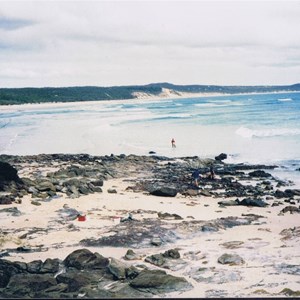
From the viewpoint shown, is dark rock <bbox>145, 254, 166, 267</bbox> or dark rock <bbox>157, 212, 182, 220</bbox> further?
dark rock <bbox>157, 212, 182, 220</bbox>

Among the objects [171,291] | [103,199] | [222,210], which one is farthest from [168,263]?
[103,199]

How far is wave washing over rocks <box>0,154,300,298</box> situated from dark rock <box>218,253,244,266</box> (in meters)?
0.03

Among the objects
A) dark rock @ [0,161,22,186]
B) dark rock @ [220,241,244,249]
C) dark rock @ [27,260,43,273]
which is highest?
dark rock @ [0,161,22,186]

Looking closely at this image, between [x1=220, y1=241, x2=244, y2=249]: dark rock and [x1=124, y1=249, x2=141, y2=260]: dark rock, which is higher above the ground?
[x1=124, y1=249, x2=141, y2=260]: dark rock

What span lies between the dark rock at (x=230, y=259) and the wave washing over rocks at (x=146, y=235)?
0.03 metres

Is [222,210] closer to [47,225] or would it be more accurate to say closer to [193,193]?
[193,193]

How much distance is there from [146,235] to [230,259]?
2996 millimetres

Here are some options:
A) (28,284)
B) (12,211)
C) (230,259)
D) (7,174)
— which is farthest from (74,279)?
(7,174)

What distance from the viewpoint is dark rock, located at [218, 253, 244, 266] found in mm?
10930

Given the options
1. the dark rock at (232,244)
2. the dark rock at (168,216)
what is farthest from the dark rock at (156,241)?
the dark rock at (168,216)

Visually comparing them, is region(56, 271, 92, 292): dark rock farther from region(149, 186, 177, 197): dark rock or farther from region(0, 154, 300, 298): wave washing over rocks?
region(149, 186, 177, 197): dark rock

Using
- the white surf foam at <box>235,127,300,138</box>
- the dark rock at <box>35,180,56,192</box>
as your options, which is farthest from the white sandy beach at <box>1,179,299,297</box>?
the white surf foam at <box>235,127,300,138</box>

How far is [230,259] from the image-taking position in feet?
36.2

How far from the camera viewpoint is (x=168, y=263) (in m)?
11.0
